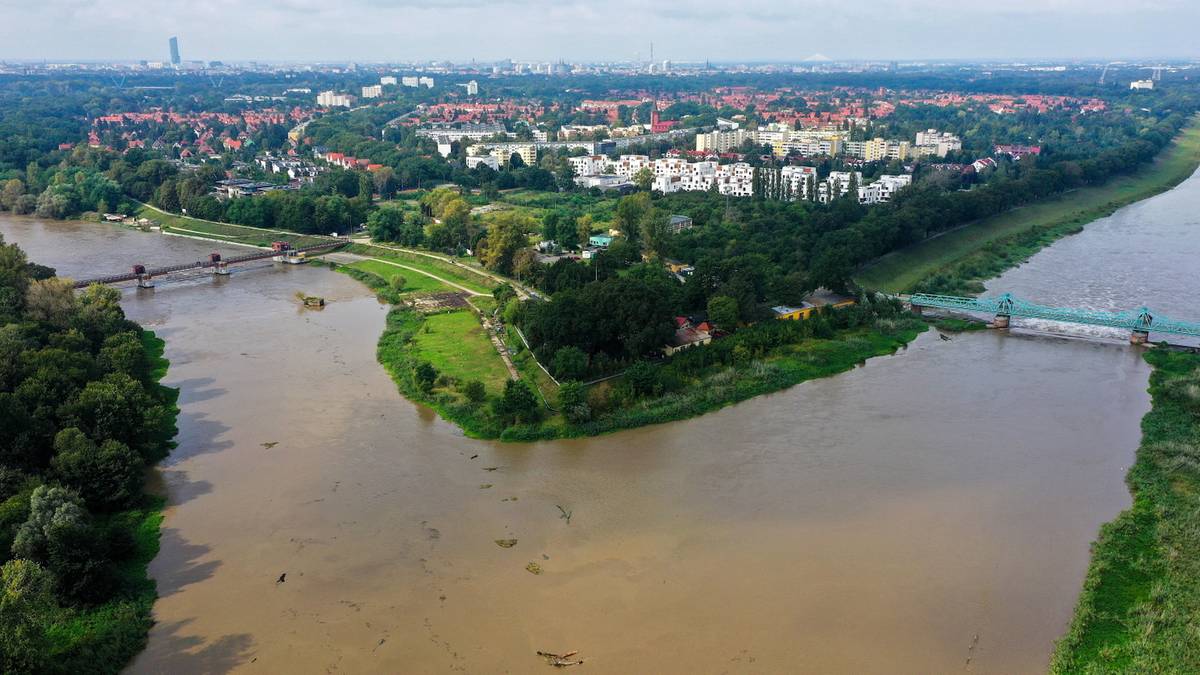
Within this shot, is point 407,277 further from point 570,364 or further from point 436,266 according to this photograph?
point 570,364

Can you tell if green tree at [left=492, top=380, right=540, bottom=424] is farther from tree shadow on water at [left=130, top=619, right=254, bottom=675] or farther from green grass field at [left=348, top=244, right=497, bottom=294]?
green grass field at [left=348, top=244, right=497, bottom=294]

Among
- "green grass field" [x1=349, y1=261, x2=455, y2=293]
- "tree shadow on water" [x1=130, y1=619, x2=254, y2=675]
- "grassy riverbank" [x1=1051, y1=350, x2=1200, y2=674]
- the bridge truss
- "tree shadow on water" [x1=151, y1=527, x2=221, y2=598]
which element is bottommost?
"tree shadow on water" [x1=130, y1=619, x2=254, y2=675]

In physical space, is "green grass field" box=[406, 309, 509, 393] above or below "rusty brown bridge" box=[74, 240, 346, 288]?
below

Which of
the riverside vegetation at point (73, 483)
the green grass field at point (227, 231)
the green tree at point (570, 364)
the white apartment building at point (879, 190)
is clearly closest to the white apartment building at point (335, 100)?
the green grass field at point (227, 231)

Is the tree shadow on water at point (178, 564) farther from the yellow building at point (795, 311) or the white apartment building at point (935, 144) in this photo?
the white apartment building at point (935, 144)

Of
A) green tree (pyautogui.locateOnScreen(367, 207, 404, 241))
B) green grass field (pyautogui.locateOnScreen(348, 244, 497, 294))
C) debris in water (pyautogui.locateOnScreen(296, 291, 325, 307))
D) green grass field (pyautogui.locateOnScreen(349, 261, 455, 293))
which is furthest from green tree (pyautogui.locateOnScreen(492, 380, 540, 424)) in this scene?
green tree (pyautogui.locateOnScreen(367, 207, 404, 241))

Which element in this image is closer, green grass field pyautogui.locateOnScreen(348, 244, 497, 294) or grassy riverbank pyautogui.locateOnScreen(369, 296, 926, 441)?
grassy riverbank pyautogui.locateOnScreen(369, 296, 926, 441)
